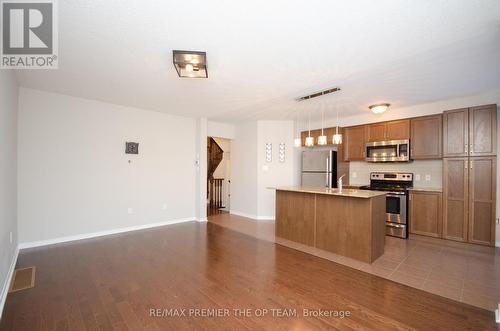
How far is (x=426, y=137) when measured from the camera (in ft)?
14.7

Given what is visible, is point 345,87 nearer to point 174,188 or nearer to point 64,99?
point 174,188

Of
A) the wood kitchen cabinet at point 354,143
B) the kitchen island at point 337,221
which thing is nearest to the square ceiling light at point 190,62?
the kitchen island at point 337,221

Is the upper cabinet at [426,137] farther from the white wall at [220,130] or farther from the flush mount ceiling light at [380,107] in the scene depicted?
the white wall at [220,130]

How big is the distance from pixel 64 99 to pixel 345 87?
4.83 meters

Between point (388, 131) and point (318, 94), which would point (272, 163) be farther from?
point (388, 131)

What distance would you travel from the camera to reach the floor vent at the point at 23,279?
253 centimetres

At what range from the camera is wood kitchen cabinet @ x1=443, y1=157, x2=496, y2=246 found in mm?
3816

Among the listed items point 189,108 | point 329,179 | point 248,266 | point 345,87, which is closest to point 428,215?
point 329,179

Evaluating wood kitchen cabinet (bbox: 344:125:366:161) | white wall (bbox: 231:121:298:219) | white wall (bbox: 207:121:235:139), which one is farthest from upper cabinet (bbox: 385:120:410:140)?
white wall (bbox: 207:121:235:139)

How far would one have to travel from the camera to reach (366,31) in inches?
85.5

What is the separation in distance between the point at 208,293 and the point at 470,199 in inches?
181

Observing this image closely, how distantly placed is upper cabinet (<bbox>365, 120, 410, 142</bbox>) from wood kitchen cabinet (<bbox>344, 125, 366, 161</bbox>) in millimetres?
138

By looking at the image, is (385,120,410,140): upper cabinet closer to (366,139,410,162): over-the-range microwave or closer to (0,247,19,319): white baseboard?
(366,139,410,162): over-the-range microwave

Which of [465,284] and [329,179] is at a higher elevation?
[329,179]
